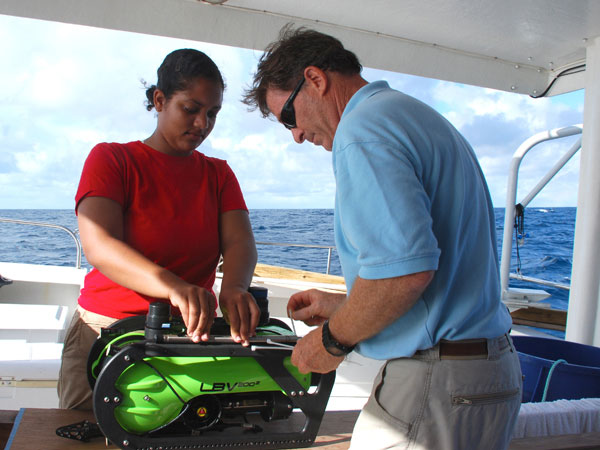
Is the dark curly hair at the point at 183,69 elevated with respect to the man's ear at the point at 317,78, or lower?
elevated

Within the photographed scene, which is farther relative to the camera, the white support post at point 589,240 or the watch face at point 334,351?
the white support post at point 589,240

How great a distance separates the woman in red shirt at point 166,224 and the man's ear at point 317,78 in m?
0.52

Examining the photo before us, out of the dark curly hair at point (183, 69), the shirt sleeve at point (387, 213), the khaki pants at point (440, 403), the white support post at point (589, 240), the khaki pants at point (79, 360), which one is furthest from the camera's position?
the white support post at point (589, 240)

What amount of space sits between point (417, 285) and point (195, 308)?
53 centimetres

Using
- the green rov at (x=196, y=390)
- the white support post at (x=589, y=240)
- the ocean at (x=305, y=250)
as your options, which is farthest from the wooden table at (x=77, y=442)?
the ocean at (x=305, y=250)

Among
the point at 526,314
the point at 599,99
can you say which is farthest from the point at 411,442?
the point at 526,314

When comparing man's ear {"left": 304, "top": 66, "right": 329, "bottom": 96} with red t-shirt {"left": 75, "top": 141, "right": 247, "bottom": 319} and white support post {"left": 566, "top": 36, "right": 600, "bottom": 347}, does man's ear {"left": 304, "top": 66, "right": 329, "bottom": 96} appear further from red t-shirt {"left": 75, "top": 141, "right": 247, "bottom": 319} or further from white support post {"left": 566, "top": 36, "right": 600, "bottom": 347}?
white support post {"left": 566, "top": 36, "right": 600, "bottom": 347}

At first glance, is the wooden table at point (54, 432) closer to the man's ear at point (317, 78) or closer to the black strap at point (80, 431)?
the black strap at point (80, 431)

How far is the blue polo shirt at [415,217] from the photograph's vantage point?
0.93 metres

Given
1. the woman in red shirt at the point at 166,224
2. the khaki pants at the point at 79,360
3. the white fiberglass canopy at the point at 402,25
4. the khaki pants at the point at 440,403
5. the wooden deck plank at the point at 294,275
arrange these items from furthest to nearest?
1. the wooden deck plank at the point at 294,275
2. the white fiberglass canopy at the point at 402,25
3. the khaki pants at the point at 79,360
4. the woman in red shirt at the point at 166,224
5. the khaki pants at the point at 440,403

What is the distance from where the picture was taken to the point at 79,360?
1.50m

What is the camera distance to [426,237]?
3.04ft

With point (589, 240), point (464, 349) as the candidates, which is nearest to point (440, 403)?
point (464, 349)

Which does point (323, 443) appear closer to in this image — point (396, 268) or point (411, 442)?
point (411, 442)
